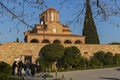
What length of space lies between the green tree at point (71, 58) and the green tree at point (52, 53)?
0.58 metres

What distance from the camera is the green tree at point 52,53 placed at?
41756mm

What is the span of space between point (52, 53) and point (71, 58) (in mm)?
2145

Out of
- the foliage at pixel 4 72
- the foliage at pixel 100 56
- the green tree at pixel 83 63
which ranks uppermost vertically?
the foliage at pixel 100 56

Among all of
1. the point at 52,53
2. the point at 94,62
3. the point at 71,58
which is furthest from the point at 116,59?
the point at 52,53

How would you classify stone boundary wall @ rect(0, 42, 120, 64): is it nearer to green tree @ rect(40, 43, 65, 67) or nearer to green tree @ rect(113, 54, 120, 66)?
green tree @ rect(40, 43, 65, 67)

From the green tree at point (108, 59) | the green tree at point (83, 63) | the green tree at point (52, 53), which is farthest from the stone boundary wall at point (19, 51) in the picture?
the green tree at point (83, 63)

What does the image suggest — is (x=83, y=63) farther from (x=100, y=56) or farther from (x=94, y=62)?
(x=100, y=56)

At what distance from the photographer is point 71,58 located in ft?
137

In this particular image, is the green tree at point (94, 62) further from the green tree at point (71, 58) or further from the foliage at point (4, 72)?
the foliage at point (4, 72)

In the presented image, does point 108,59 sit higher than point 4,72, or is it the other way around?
point 108,59

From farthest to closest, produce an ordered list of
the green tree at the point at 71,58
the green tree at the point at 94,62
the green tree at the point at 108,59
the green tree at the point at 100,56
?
1. the green tree at the point at 100,56
2. the green tree at the point at 108,59
3. the green tree at the point at 94,62
4. the green tree at the point at 71,58

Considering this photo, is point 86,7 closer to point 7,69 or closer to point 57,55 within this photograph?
point 7,69

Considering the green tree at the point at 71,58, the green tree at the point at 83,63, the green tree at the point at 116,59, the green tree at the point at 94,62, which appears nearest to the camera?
the green tree at the point at 71,58

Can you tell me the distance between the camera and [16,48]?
1762 inches
